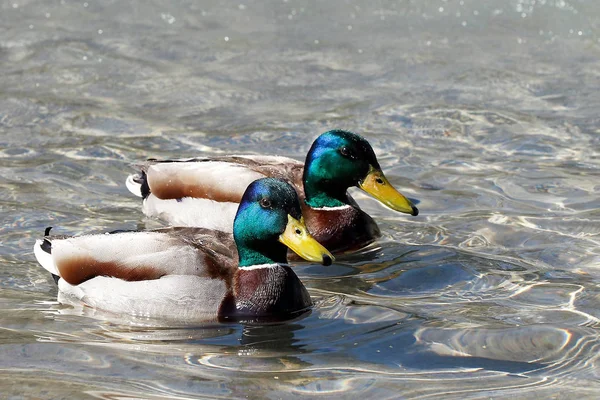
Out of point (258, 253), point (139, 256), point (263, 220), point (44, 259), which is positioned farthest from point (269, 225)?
point (44, 259)

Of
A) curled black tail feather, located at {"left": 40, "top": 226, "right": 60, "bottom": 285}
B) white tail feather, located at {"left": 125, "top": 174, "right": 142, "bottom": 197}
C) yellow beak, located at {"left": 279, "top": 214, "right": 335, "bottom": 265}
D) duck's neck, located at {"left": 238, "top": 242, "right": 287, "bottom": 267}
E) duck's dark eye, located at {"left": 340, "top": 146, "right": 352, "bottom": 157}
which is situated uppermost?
duck's dark eye, located at {"left": 340, "top": 146, "right": 352, "bottom": 157}

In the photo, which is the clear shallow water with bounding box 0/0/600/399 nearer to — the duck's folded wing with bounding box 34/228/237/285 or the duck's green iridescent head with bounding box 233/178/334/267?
the duck's folded wing with bounding box 34/228/237/285

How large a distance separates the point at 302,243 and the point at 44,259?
166cm

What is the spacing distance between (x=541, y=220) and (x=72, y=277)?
3609 millimetres

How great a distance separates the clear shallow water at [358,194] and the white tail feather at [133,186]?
0.15 meters

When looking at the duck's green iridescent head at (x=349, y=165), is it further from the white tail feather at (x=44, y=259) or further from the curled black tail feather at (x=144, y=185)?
the white tail feather at (x=44, y=259)

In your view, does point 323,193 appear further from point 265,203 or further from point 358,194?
point 265,203

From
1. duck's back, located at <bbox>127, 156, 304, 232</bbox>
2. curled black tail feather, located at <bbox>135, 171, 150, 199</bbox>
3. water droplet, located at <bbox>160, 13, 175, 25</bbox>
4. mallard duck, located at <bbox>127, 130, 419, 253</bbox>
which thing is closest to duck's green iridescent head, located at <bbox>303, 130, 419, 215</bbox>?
mallard duck, located at <bbox>127, 130, 419, 253</bbox>

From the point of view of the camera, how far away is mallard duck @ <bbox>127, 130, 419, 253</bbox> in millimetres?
8688

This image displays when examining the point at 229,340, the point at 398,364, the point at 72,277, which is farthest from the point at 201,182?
the point at 398,364

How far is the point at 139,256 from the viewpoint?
6941 millimetres

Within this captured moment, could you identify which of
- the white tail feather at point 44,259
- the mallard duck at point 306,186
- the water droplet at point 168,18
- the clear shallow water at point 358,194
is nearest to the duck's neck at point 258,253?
the clear shallow water at point 358,194

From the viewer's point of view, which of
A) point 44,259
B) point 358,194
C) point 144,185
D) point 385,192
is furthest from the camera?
point 358,194

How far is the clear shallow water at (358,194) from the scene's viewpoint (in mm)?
6051
